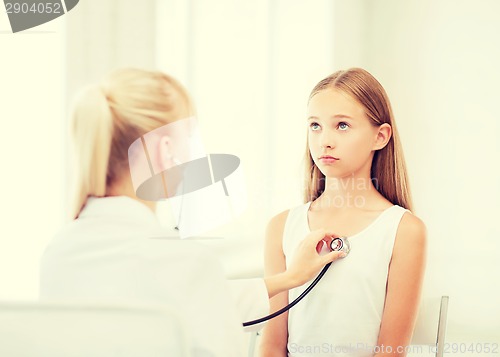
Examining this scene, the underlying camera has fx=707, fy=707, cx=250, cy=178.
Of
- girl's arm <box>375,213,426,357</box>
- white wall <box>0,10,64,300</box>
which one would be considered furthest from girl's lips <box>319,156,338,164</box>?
white wall <box>0,10,64,300</box>

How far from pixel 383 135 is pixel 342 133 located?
1.8 inches

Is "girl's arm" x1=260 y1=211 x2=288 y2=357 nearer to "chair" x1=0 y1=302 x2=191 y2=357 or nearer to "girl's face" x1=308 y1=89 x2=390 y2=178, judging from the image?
"girl's face" x1=308 y1=89 x2=390 y2=178

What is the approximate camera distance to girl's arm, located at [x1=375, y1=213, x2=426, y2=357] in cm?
74

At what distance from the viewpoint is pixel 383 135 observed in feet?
2.55

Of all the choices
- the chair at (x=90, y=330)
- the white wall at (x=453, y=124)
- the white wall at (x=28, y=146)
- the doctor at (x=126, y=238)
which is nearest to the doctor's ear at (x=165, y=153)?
the doctor at (x=126, y=238)

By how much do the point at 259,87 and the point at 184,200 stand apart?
0.20 m

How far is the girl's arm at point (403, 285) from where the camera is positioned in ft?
2.43

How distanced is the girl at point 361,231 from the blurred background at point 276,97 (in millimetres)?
151

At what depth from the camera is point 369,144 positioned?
0.78 m

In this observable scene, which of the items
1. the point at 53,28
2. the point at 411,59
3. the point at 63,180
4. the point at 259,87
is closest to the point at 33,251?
the point at 63,180

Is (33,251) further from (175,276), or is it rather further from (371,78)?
(371,78)

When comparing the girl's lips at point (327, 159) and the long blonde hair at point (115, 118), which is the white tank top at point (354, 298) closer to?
the girl's lips at point (327, 159)

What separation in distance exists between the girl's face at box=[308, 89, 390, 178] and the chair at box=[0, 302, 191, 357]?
0.33m

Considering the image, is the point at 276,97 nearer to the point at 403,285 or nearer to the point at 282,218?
the point at 282,218
